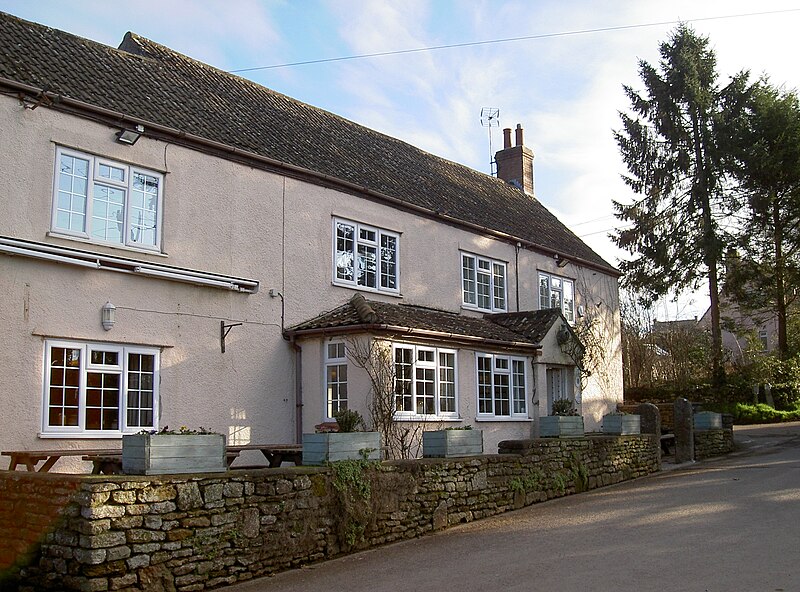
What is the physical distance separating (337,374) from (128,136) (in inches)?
235

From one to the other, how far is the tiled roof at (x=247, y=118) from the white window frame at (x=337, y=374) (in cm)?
393

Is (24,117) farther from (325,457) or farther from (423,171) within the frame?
(423,171)

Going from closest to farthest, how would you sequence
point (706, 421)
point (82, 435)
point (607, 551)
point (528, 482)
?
1. point (607, 551)
2. point (82, 435)
3. point (528, 482)
4. point (706, 421)

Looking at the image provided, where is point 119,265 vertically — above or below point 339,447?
above

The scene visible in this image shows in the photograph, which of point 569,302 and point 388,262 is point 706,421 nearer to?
point 569,302

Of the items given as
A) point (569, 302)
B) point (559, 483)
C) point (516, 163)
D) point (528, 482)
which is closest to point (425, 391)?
point (528, 482)

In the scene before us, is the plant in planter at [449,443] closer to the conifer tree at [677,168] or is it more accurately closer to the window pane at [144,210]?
the window pane at [144,210]

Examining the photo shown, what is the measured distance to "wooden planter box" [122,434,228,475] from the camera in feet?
28.9

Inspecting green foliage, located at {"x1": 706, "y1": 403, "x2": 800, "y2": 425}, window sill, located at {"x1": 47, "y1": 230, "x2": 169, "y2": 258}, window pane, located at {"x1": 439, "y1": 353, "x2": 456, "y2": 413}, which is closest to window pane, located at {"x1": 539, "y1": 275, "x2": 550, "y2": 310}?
window pane, located at {"x1": 439, "y1": 353, "x2": 456, "y2": 413}

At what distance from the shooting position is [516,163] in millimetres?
31078

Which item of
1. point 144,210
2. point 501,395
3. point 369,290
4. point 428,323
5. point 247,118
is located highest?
point 247,118

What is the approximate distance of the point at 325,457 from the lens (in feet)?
35.7

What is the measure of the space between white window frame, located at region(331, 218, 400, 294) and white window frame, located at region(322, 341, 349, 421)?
5.89 feet

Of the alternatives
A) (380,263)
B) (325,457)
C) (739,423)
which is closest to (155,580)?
(325,457)
